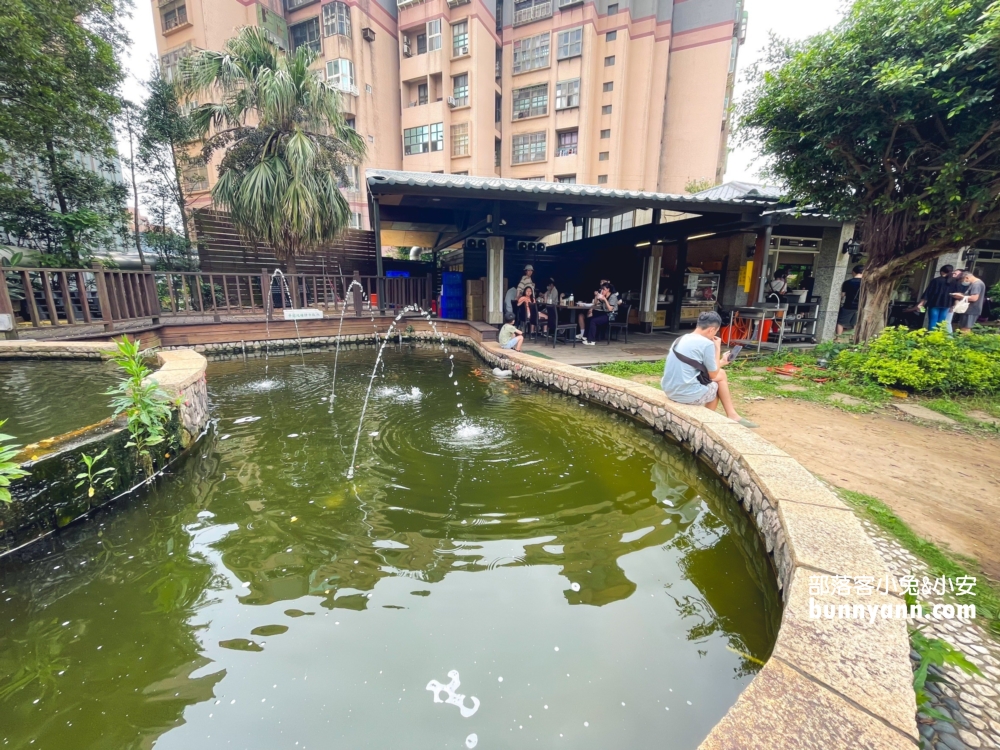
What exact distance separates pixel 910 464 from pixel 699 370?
1.73 m

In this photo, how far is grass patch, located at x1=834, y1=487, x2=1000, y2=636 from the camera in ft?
6.10

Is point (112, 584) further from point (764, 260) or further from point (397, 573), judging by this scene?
point (764, 260)

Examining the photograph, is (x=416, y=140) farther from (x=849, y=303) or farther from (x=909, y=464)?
(x=909, y=464)

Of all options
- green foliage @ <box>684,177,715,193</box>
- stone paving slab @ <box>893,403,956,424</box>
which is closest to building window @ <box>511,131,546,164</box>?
green foliage @ <box>684,177,715,193</box>

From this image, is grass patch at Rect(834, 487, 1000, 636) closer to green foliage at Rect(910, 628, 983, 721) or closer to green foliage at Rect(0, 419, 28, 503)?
green foliage at Rect(910, 628, 983, 721)

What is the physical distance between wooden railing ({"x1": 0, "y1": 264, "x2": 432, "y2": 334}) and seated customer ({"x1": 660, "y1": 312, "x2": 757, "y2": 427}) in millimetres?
7038

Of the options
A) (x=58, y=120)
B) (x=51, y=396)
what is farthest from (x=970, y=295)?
(x=58, y=120)

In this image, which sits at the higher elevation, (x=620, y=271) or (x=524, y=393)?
(x=620, y=271)

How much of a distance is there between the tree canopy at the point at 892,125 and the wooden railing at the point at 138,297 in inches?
314

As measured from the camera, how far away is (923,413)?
4582 millimetres

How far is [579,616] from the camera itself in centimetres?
205

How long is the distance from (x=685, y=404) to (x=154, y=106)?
1550cm

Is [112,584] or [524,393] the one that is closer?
[112,584]

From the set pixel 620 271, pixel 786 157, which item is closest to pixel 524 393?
pixel 786 157
